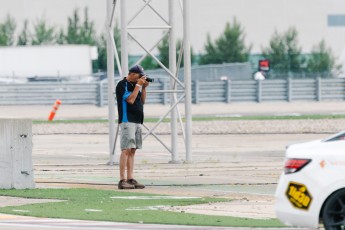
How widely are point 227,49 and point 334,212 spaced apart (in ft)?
259

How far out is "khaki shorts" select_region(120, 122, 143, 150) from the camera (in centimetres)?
1992

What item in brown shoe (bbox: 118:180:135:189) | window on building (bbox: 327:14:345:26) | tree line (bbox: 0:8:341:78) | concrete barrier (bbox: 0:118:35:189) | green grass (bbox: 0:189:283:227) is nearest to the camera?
green grass (bbox: 0:189:283:227)

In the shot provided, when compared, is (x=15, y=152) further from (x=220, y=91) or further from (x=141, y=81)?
(x=220, y=91)

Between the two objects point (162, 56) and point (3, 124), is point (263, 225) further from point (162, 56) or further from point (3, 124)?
point (162, 56)

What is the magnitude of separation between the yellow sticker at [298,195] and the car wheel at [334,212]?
17cm

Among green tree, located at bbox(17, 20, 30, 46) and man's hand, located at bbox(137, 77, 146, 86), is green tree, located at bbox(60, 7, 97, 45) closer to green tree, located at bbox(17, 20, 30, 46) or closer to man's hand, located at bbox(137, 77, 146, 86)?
green tree, located at bbox(17, 20, 30, 46)

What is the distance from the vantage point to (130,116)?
2008cm

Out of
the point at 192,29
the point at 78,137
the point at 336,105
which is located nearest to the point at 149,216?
the point at 78,137

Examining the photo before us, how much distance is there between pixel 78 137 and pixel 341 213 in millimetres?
25642

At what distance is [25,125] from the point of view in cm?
1930

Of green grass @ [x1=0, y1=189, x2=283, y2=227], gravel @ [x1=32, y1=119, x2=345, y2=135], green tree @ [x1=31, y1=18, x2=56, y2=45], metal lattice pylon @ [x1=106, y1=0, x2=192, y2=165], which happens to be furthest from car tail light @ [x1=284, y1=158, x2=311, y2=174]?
green tree @ [x1=31, y1=18, x2=56, y2=45]

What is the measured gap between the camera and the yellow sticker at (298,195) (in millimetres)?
12430

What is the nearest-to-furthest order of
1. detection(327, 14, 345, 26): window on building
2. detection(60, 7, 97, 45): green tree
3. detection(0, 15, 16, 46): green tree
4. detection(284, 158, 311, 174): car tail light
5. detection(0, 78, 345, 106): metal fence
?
1. detection(284, 158, 311, 174): car tail light
2. detection(0, 78, 345, 106): metal fence
3. detection(0, 15, 16, 46): green tree
4. detection(60, 7, 97, 45): green tree
5. detection(327, 14, 345, 26): window on building

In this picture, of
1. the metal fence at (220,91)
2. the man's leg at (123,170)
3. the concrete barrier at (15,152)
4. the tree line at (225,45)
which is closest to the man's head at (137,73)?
the man's leg at (123,170)
